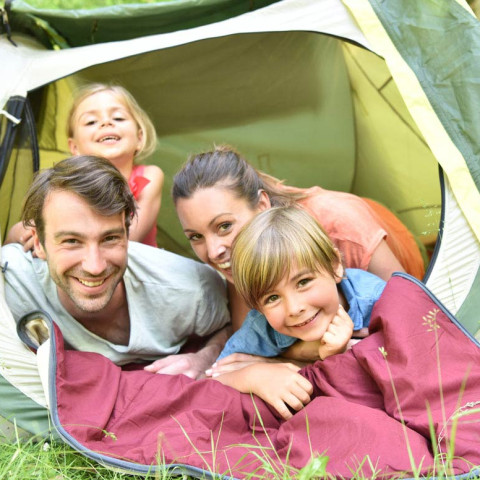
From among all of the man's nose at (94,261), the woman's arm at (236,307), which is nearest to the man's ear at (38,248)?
the man's nose at (94,261)

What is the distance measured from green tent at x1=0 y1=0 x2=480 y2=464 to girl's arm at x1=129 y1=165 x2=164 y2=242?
0.41 metres

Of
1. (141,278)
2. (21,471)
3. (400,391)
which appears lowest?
(21,471)

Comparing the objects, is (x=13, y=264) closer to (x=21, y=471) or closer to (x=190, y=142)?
(x=21, y=471)

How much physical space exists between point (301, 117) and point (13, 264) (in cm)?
156

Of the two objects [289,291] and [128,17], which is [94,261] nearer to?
[289,291]

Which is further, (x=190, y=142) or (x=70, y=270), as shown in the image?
(x=190, y=142)

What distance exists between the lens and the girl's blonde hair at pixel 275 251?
1.72m

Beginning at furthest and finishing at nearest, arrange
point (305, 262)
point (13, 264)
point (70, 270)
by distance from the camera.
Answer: point (13, 264)
point (70, 270)
point (305, 262)

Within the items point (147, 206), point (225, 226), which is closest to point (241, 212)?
point (225, 226)

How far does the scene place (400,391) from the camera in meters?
1.56

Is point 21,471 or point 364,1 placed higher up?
point 364,1

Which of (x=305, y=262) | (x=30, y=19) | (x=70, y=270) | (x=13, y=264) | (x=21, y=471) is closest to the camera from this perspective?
(x=21, y=471)

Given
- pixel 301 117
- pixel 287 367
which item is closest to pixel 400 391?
pixel 287 367

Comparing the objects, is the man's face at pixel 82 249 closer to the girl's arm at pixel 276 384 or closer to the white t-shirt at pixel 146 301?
the white t-shirt at pixel 146 301
